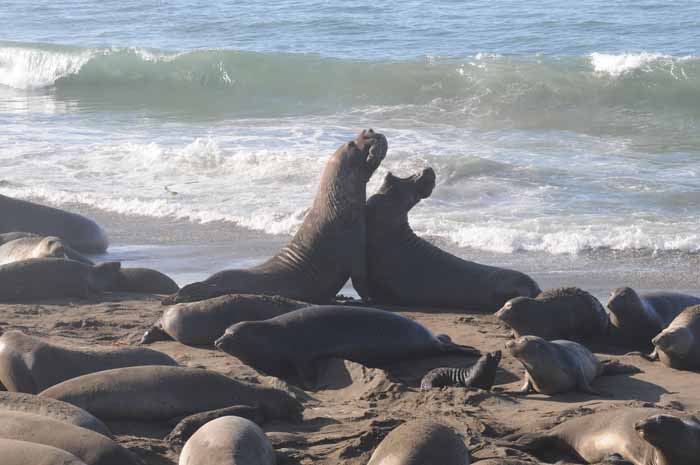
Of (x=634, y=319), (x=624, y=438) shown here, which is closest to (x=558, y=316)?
(x=634, y=319)

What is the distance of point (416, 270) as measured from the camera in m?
9.66

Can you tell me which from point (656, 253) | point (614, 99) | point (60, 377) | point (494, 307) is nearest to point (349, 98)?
point (614, 99)

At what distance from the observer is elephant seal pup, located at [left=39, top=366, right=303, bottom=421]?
19.2 ft

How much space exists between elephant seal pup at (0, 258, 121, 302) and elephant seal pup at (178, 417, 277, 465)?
482 centimetres

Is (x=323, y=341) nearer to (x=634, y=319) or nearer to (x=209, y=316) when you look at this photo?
(x=209, y=316)

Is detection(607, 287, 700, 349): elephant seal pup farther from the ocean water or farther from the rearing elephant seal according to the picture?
the ocean water

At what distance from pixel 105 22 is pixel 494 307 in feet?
92.4

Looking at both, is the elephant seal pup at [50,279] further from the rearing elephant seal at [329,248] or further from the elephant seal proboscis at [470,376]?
the elephant seal proboscis at [470,376]

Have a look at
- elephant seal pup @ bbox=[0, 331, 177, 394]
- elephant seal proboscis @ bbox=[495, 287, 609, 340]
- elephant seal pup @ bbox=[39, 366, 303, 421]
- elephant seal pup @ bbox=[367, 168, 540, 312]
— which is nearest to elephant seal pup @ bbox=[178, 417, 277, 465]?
elephant seal pup @ bbox=[39, 366, 303, 421]

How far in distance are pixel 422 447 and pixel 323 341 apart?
2664mm

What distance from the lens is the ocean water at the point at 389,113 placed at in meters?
13.6

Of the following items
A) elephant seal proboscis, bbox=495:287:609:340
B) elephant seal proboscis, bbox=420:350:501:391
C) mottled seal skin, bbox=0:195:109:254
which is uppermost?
elephant seal proboscis, bbox=420:350:501:391

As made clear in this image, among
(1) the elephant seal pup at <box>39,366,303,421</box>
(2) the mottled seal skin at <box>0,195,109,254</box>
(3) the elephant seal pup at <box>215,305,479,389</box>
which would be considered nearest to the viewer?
(1) the elephant seal pup at <box>39,366,303,421</box>

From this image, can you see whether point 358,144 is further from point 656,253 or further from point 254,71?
point 254,71
